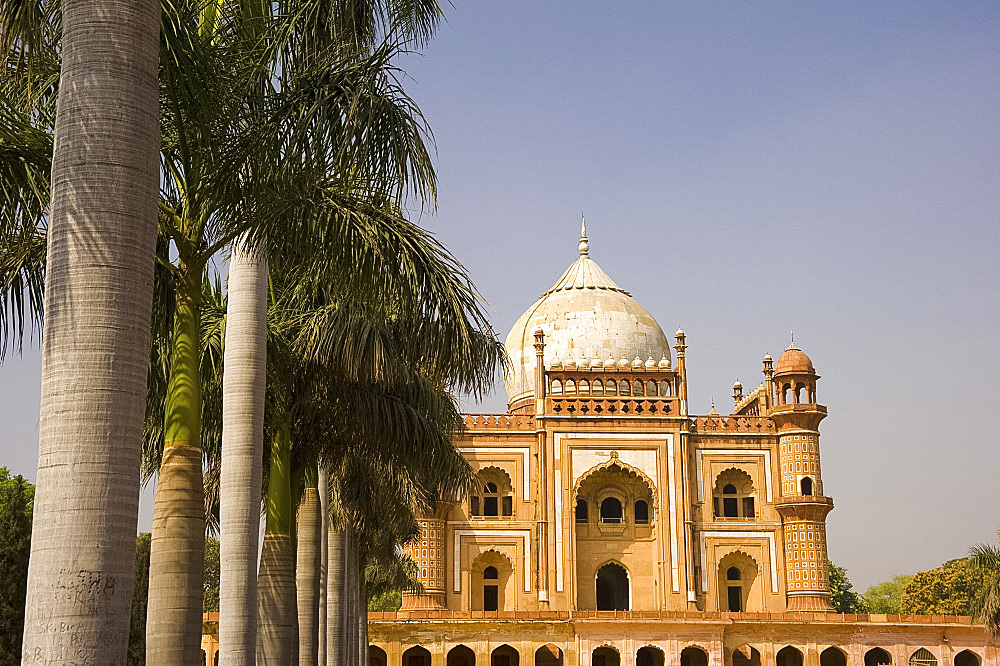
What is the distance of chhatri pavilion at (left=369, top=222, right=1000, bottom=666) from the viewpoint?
124ft

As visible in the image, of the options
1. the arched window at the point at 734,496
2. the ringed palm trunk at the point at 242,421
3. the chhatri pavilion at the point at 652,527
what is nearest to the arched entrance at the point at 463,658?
the chhatri pavilion at the point at 652,527

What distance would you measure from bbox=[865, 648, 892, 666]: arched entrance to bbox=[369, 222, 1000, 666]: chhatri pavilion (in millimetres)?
141

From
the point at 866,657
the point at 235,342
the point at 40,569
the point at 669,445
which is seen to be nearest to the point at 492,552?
the point at 669,445

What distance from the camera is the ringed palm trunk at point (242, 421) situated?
896cm

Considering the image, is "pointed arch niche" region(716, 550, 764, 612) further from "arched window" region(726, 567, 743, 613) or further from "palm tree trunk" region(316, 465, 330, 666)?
"palm tree trunk" region(316, 465, 330, 666)

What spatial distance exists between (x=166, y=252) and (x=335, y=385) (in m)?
3.70

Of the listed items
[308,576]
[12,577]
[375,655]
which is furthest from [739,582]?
[308,576]

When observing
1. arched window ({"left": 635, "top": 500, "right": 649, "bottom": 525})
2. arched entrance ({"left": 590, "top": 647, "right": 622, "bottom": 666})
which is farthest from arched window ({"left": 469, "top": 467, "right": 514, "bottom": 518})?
arched entrance ({"left": 590, "top": 647, "right": 622, "bottom": 666})

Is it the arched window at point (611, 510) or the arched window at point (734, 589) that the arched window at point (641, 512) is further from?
the arched window at point (734, 589)

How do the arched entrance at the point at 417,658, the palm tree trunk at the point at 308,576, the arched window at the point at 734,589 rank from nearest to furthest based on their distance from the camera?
the palm tree trunk at the point at 308,576 < the arched entrance at the point at 417,658 < the arched window at the point at 734,589

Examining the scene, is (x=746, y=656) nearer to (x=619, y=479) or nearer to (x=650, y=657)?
(x=650, y=657)

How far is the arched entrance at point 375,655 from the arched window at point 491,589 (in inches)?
160

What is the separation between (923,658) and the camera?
127 feet

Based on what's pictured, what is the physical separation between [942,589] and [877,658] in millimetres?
15461
